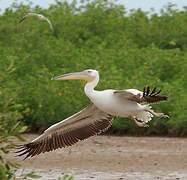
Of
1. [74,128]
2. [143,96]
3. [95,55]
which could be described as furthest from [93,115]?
[95,55]

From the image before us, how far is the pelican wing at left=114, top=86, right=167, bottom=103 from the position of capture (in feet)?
32.2

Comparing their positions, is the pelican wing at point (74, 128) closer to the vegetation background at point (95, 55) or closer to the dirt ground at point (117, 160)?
the dirt ground at point (117, 160)

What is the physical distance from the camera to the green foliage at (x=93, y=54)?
69.1 feet

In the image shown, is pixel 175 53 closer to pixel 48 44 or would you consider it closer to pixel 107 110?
pixel 48 44

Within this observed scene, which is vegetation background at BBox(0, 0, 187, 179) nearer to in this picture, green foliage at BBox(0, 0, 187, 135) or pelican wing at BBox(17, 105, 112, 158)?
green foliage at BBox(0, 0, 187, 135)

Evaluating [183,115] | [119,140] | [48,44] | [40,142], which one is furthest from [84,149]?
[40,142]

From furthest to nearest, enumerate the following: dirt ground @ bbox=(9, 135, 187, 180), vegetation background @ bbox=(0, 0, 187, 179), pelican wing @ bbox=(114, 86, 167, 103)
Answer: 1. vegetation background @ bbox=(0, 0, 187, 179)
2. dirt ground @ bbox=(9, 135, 187, 180)
3. pelican wing @ bbox=(114, 86, 167, 103)

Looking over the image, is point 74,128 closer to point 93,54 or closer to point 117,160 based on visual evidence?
point 117,160

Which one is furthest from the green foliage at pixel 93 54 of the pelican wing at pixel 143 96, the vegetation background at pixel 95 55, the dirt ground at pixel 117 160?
the pelican wing at pixel 143 96

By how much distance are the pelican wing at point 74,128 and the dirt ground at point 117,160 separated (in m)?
2.08

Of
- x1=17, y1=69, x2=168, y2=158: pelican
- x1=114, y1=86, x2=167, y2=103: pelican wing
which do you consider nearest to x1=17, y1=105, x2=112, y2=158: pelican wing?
x1=17, y1=69, x2=168, y2=158: pelican

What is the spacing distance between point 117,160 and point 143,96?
275 inches

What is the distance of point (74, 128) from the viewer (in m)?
11.8

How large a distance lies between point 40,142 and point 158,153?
6.66 meters
